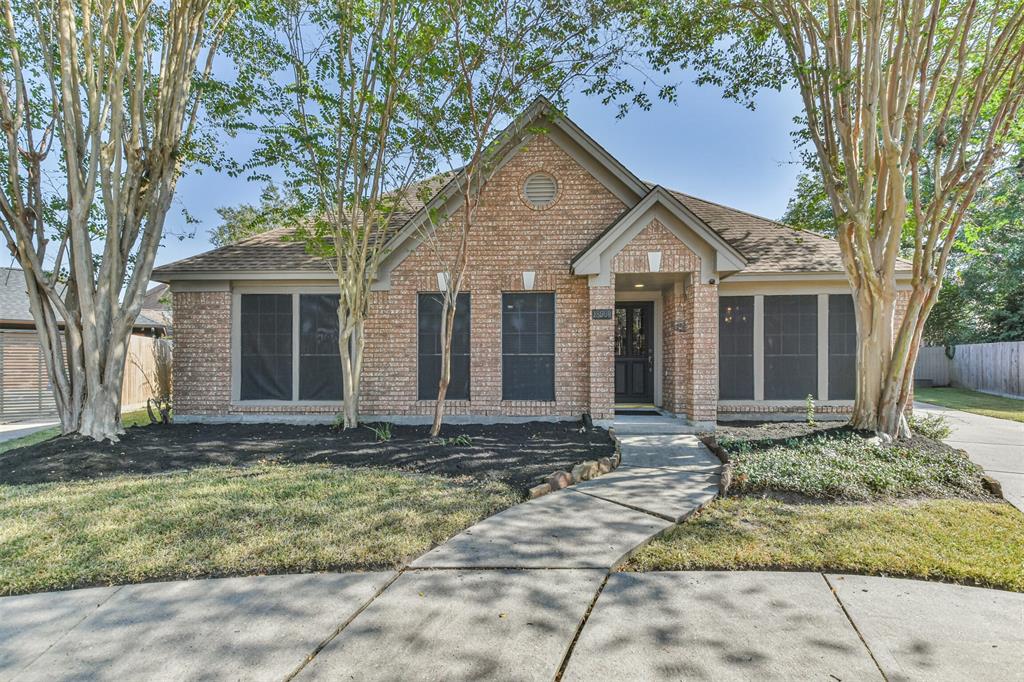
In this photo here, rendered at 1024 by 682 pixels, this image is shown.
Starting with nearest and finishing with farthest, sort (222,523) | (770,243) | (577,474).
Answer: (222,523) → (577,474) → (770,243)

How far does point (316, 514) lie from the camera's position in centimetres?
408

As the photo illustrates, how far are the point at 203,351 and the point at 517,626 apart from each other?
8484mm

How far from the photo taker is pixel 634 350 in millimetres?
10180

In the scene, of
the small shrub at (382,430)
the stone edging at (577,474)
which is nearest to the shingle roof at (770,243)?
the stone edging at (577,474)

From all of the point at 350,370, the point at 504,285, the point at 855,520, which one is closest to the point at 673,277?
the point at 504,285

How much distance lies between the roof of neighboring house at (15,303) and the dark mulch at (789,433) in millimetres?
13357

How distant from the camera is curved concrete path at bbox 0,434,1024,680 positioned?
2234 mm

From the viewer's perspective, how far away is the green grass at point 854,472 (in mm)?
4684

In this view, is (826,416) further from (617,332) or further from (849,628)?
(849,628)

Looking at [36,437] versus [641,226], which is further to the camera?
[36,437]

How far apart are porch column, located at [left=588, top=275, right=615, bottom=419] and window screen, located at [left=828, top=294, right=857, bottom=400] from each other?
428 cm

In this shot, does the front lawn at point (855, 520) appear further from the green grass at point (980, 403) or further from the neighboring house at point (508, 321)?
the green grass at point (980, 403)

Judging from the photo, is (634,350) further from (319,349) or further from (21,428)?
(21,428)

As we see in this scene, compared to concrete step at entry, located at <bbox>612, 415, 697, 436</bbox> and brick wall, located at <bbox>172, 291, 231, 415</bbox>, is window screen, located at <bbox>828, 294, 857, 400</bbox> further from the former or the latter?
brick wall, located at <bbox>172, 291, 231, 415</bbox>
